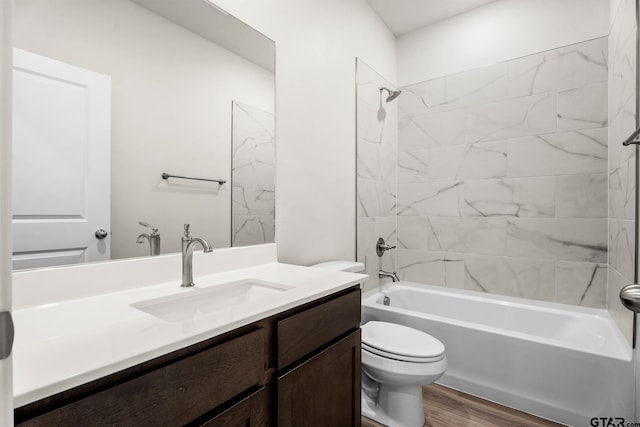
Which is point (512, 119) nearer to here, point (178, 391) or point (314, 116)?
point (314, 116)

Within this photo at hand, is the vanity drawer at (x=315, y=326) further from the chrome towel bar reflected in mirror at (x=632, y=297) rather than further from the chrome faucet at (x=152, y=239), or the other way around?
the chrome towel bar reflected in mirror at (x=632, y=297)

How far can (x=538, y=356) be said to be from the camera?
5.54ft

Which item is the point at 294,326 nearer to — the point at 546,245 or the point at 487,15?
the point at 546,245

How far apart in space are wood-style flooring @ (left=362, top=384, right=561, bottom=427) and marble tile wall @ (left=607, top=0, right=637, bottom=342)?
2.28ft

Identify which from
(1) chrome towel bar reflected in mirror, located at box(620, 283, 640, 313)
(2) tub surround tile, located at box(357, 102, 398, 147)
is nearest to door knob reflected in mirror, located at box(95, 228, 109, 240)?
(1) chrome towel bar reflected in mirror, located at box(620, 283, 640, 313)

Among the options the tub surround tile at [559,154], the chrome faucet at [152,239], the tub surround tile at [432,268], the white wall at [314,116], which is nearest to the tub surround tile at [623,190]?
the tub surround tile at [559,154]

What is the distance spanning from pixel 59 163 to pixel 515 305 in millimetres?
2654

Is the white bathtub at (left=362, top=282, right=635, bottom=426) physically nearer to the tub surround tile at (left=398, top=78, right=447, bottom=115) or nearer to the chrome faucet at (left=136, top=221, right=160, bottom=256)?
the chrome faucet at (left=136, top=221, right=160, bottom=256)

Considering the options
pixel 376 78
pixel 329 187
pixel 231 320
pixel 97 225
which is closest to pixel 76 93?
pixel 97 225

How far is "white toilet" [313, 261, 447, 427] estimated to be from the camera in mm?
1524

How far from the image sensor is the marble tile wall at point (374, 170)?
2418 millimetres

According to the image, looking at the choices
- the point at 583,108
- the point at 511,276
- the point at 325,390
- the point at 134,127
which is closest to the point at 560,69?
the point at 583,108

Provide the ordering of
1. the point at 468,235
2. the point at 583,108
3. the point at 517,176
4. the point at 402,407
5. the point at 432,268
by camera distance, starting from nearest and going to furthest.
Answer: the point at 402,407 < the point at 583,108 < the point at 517,176 < the point at 468,235 < the point at 432,268

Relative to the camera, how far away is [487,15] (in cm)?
250
